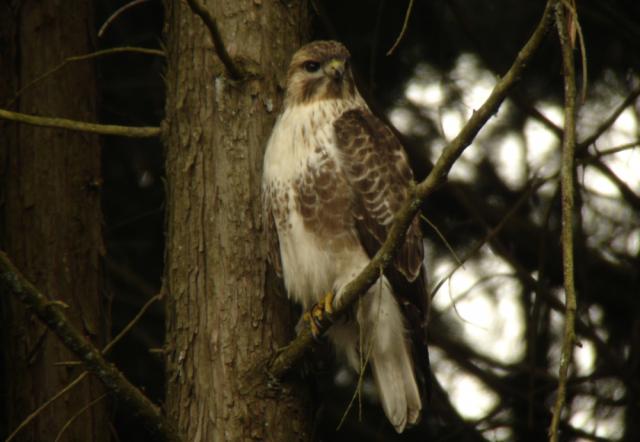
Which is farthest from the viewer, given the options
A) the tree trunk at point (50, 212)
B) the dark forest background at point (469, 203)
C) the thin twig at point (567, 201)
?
the dark forest background at point (469, 203)

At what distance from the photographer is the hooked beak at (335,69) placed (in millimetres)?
4277

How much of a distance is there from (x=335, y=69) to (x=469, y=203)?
0.89 meters

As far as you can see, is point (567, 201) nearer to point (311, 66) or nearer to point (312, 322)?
point (312, 322)

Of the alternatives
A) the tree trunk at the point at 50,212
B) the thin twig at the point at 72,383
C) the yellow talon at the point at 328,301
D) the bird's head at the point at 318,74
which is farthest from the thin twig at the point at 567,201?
the tree trunk at the point at 50,212

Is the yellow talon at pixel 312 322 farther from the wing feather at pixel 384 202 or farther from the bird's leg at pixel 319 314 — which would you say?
the wing feather at pixel 384 202

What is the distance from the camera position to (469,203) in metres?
4.63

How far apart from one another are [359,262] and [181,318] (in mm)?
734

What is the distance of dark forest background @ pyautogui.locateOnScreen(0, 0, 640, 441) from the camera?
4711 mm

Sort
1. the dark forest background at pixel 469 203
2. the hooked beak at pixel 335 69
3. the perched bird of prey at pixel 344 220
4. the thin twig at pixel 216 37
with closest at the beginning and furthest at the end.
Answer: the thin twig at pixel 216 37
the perched bird of prey at pixel 344 220
the hooked beak at pixel 335 69
the dark forest background at pixel 469 203

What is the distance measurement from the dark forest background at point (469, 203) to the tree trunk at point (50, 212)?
0.55 metres

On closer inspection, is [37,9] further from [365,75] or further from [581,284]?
[581,284]

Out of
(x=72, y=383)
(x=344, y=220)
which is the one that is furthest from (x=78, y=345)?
(x=344, y=220)

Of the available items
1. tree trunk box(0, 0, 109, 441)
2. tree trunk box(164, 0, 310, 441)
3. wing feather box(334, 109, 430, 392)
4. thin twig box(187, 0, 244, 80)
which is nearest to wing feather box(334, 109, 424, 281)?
wing feather box(334, 109, 430, 392)

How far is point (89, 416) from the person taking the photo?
4.09 metres
